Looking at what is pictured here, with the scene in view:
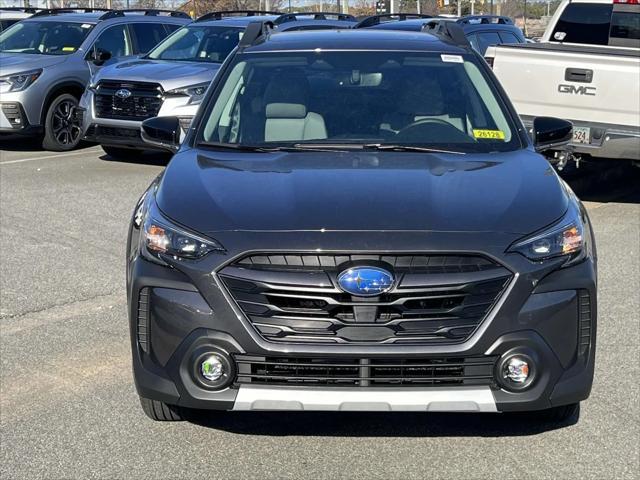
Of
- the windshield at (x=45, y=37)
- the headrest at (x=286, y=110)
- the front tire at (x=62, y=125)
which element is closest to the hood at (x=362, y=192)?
Result: the headrest at (x=286, y=110)

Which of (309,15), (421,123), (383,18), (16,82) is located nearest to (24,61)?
(16,82)

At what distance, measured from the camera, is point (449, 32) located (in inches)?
235

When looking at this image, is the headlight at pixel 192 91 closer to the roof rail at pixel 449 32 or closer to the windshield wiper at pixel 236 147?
the roof rail at pixel 449 32

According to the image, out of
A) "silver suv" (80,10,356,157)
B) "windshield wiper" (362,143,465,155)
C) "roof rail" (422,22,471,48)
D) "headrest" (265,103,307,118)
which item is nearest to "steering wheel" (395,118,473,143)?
"windshield wiper" (362,143,465,155)

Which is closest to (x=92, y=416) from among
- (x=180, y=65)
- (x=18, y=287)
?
(x=18, y=287)

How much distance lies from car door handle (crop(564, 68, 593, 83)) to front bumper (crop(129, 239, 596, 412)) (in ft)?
18.1

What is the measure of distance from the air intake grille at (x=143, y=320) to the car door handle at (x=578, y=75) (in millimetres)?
6263

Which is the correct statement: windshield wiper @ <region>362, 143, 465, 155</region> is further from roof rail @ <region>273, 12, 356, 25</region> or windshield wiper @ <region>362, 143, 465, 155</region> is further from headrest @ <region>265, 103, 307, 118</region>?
roof rail @ <region>273, 12, 356, 25</region>

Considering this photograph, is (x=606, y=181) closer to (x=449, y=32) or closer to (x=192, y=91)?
(x=192, y=91)

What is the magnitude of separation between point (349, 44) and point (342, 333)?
2.39 m

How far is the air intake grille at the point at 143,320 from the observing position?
381cm

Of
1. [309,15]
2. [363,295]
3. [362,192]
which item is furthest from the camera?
[309,15]

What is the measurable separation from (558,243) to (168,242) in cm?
157

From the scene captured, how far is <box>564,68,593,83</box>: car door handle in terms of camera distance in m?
8.90
